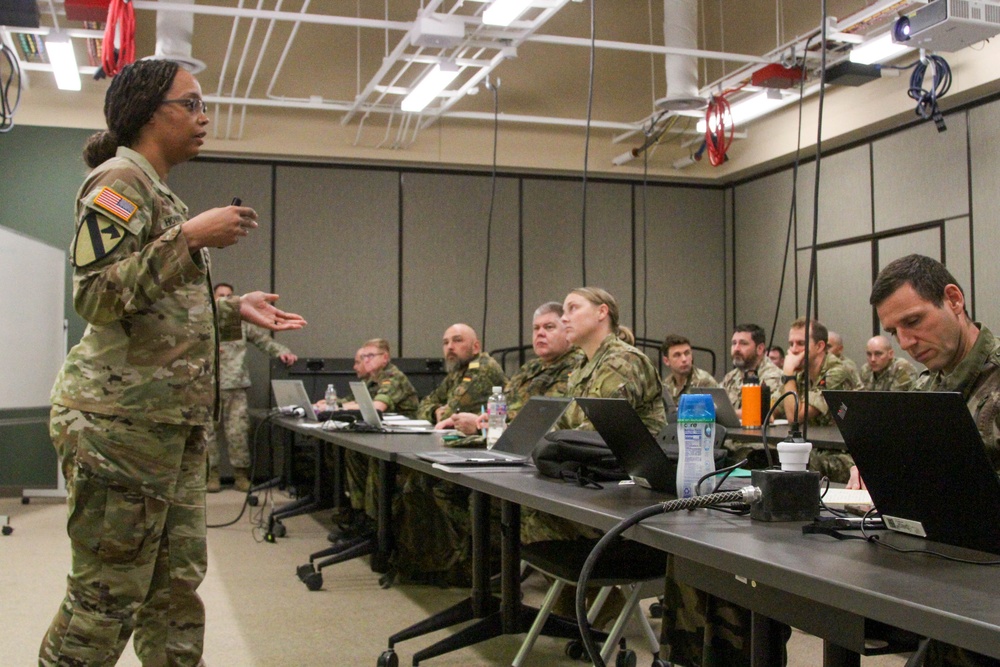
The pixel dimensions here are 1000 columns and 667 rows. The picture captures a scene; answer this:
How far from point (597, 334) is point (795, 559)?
6.60ft

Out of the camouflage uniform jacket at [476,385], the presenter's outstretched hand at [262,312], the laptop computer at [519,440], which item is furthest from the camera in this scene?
the camouflage uniform jacket at [476,385]

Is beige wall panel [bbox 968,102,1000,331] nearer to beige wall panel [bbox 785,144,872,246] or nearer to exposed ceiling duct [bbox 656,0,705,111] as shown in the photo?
beige wall panel [bbox 785,144,872,246]

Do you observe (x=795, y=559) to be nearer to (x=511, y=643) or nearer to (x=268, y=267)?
(x=511, y=643)

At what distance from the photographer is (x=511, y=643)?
3133 mm

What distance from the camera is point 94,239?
1.78 meters

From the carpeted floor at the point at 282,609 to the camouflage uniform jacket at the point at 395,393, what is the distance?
103 cm

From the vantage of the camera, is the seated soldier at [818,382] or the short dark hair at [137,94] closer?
the short dark hair at [137,94]

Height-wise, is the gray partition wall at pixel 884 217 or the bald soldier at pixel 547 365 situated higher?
the gray partition wall at pixel 884 217

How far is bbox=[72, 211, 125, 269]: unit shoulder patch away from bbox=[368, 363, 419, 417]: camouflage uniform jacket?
4.31 meters

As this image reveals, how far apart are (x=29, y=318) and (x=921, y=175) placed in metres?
6.46

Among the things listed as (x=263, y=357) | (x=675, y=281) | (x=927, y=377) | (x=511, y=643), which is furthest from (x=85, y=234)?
(x=675, y=281)

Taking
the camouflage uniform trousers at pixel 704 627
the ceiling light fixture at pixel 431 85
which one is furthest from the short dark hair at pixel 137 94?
the ceiling light fixture at pixel 431 85

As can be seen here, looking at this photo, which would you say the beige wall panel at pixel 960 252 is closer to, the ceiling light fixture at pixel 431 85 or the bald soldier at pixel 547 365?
the ceiling light fixture at pixel 431 85

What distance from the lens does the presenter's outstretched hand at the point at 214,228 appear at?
1750mm
